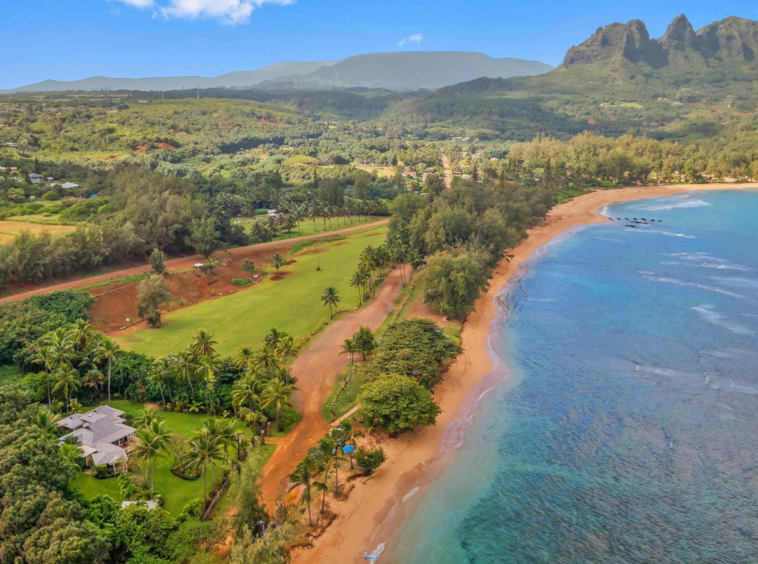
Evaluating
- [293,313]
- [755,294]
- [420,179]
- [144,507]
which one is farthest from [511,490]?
[420,179]

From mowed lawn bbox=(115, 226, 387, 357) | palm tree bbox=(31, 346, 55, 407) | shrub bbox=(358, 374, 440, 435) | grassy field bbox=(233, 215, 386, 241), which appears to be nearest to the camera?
shrub bbox=(358, 374, 440, 435)

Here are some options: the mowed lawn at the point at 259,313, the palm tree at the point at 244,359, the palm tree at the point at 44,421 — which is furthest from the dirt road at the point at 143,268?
the palm tree at the point at 244,359

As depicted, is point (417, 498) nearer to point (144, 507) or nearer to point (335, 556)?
point (335, 556)

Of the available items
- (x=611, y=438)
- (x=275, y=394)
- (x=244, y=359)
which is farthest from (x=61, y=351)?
(x=611, y=438)

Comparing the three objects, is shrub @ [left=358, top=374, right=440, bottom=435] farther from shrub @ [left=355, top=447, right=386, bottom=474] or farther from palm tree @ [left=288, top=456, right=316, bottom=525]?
palm tree @ [left=288, top=456, right=316, bottom=525]

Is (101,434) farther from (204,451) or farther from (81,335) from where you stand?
(81,335)

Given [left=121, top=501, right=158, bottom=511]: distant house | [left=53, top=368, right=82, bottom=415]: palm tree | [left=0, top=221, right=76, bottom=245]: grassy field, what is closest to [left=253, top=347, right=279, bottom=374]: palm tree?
[left=121, top=501, right=158, bottom=511]: distant house

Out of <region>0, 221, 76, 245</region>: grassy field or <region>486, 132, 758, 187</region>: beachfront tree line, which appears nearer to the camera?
<region>0, 221, 76, 245</region>: grassy field
